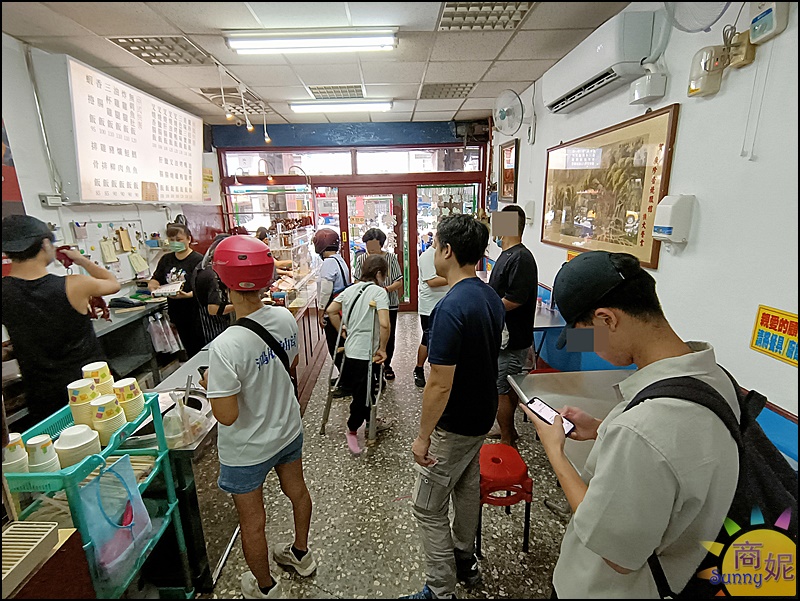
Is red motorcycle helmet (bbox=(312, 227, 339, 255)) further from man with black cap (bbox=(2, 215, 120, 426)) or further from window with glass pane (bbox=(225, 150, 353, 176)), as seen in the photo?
window with glass pane (bbox=(225, 150, 353, 176))

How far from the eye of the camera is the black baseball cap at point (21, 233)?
0.85 metres

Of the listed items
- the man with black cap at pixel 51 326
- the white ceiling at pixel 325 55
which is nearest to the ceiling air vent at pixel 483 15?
the white ceiling at pixel 325 55

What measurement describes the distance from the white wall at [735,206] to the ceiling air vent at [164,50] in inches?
112

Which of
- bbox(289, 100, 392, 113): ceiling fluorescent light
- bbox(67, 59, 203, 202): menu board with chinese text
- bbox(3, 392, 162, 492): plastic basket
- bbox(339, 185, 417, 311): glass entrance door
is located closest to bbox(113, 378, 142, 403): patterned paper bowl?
bbox(3, 392, 162, 492): plastic basket

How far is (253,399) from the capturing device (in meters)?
1.44

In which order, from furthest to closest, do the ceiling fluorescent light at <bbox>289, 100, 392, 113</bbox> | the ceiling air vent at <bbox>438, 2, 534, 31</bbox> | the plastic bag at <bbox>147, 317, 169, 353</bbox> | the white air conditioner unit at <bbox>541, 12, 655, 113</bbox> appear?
the ceiling fluorescent light at <bbox>289, 100, 392, 113</bbox> < the plastic bag at <bbox>147, 317, 169, 353</bbox> < the ceiling air vent at <bbox>438, 2, 534, 31</bbox> < the white air conditioner unit at <bbox>541, 12, 655, 113</bbox>

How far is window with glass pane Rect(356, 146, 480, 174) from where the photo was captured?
18.0 ft

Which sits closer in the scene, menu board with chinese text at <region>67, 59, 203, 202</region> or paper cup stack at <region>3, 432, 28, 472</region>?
paper cup stack at <region>3, 432, 28, 472</region>

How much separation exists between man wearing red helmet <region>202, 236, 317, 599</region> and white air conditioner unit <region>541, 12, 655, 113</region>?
2181mm

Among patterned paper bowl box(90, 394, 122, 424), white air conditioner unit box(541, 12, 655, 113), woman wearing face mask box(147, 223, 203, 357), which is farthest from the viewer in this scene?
woman wearing face mask box(147, 223, 203, 357)

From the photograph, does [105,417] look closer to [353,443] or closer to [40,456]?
[40,456]

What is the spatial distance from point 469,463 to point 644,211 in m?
1.69

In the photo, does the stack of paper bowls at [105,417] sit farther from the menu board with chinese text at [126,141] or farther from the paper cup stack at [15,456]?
the menu board with chinese text at [126,141]

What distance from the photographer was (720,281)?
1.67m
